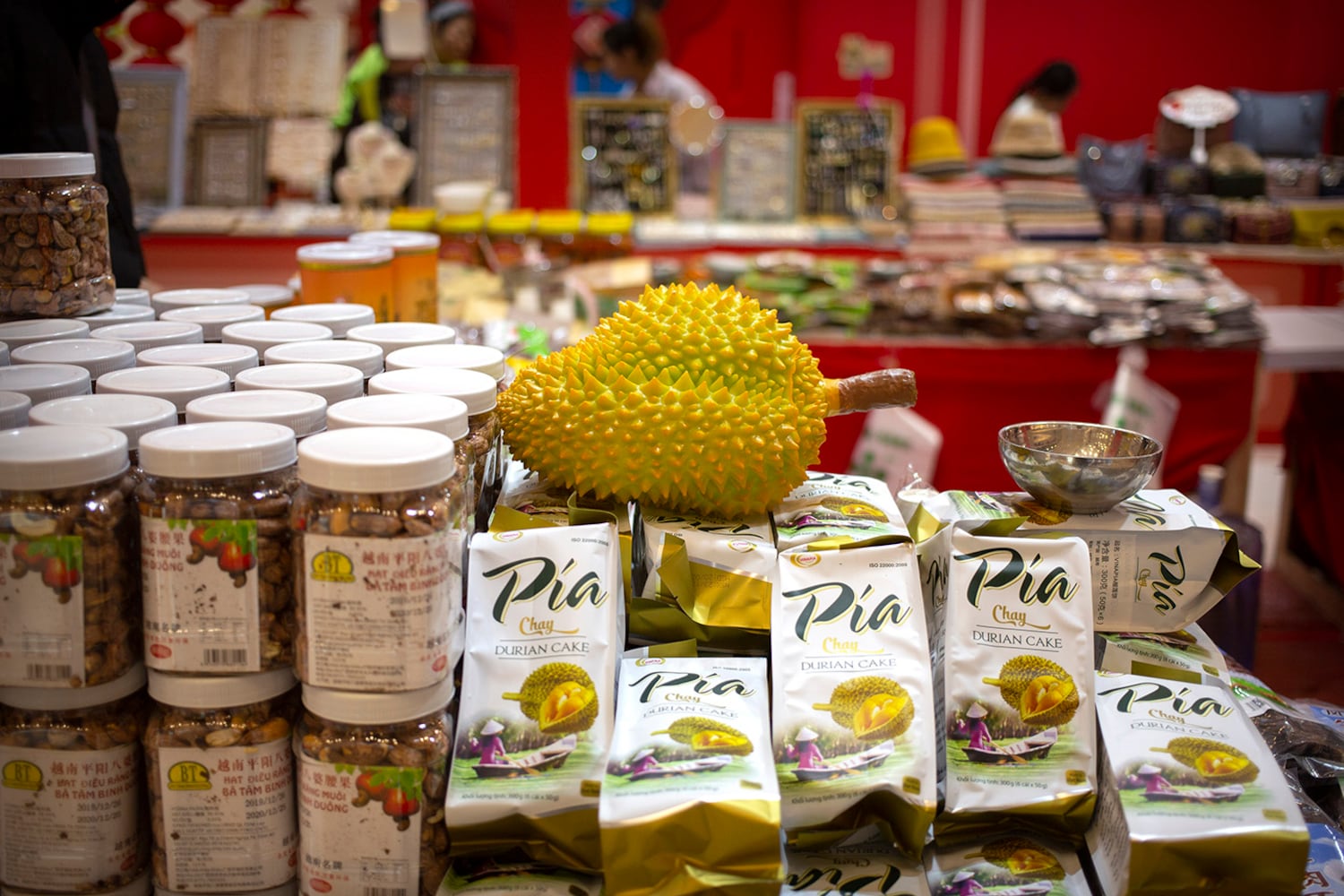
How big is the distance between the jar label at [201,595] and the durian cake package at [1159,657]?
868mm

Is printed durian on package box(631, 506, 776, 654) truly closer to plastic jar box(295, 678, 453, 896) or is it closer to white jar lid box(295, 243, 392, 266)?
plastic jar box(295, 678, 453, 896)

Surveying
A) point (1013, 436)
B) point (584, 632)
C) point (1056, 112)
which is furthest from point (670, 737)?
point (1056, 112)

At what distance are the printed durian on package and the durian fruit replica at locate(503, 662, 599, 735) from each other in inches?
6.7

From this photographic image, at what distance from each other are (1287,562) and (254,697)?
3.77m

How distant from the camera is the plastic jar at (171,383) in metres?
1.12

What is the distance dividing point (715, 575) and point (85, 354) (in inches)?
28.8

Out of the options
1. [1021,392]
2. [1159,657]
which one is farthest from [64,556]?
[1021,392]

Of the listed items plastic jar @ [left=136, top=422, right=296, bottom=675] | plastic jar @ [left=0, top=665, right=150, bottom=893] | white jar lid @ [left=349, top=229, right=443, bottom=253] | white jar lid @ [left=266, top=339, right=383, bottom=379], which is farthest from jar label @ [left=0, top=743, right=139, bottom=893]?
white jar lid @ [left=349, top=229, right=443, bottom=253]

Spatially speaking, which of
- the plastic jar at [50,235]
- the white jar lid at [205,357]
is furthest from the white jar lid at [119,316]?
the white jar lid at [205,357]

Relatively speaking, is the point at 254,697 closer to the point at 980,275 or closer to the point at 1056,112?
the point at 980,275

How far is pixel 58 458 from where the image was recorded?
0.91m

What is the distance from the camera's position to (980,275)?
12.5 feet

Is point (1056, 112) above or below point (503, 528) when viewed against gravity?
above

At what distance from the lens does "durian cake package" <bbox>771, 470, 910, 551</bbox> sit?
1195mm
